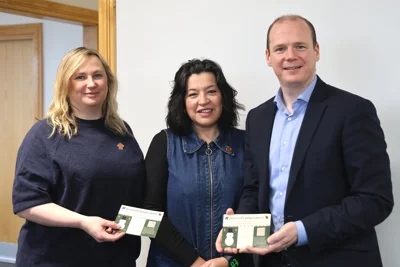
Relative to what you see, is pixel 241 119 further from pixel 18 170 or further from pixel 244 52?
pixel 18 170

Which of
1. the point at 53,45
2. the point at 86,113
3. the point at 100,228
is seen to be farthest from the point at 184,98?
the point at 53,45

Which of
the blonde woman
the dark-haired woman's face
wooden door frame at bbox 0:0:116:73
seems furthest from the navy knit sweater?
wooden door frame at bbox 0:0:116:73

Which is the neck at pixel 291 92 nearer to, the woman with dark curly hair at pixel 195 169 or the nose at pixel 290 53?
the nose at pixel 290 53

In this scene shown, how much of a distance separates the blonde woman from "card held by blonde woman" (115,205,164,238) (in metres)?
0.04

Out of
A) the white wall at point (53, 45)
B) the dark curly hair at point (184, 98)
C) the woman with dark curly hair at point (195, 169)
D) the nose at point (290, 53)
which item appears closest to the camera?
the nose at point (290, 53)

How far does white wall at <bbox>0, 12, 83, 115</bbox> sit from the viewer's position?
477cm

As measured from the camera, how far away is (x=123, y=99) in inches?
108

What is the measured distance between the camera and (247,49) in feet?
7.84

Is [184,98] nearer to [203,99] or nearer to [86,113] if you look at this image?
[203,99]

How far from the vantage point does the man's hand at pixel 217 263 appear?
6.14 feet

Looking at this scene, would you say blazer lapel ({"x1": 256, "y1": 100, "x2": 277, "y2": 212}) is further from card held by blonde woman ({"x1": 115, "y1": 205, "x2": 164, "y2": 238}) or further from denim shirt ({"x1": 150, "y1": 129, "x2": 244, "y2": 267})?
card held by blonde woman ({"x1": 115, "y1": 205, "x2": 164, "y2": 238})

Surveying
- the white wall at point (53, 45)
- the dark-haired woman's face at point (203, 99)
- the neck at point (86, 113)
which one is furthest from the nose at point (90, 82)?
the white wall at point (53, 45)

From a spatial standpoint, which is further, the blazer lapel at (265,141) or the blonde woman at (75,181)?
the blonde woman at (75,181)

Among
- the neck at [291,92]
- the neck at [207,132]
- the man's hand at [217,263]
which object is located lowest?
the man's hand at [217,263]
